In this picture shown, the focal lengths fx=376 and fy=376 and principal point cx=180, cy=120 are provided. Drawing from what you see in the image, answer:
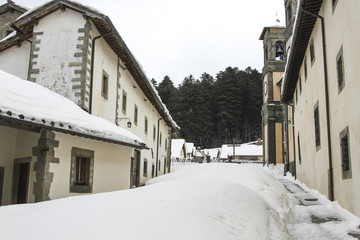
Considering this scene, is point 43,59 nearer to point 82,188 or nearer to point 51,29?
point 51,29

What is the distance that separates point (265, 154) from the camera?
35625mm

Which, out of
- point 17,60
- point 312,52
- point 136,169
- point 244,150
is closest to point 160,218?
point 312,52

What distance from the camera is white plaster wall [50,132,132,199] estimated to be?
33.1 feet

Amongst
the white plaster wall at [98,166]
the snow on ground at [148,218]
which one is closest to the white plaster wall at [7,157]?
the white plaster wall at [98,166]

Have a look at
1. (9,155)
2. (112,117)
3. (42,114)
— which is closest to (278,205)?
(42,114)

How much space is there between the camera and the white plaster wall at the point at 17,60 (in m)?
15.7

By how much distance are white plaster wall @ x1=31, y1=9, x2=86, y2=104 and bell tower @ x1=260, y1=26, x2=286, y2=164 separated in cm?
2377

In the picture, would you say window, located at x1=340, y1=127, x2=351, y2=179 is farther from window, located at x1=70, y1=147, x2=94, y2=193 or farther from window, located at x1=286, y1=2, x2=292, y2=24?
window, located at x1=286, y1=2, x2=292, y2=24

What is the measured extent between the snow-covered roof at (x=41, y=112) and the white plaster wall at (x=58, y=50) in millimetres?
1907

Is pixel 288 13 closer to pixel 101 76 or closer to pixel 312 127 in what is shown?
pixel 312 127

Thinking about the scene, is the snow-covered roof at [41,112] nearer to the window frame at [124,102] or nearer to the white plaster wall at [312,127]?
the window frame at [124,102]

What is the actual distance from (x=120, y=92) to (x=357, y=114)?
1158 centimetres

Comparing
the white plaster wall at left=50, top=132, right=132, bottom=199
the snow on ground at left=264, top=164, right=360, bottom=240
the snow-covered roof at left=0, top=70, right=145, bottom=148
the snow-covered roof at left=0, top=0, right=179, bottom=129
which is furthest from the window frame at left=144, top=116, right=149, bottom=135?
the snow on ground at left=264, top=164, right=360, bottom=240

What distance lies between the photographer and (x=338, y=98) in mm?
10008
